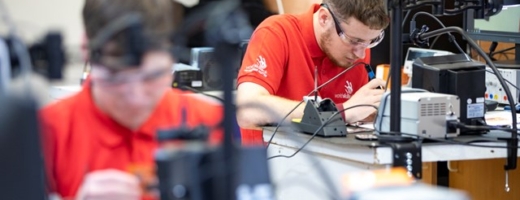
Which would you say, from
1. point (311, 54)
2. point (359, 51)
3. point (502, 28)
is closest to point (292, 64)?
point (311, 54)

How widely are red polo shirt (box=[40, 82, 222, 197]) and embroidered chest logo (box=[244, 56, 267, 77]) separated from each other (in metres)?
1.21

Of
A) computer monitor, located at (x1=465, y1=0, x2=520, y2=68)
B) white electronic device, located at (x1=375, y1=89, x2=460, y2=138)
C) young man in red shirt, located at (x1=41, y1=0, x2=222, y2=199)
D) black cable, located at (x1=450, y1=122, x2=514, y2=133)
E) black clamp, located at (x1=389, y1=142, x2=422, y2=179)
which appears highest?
computer monitor, located at (x1=465, y1=0, x2=520, y2=68)

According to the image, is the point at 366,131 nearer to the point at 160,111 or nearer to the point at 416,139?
the point at 416,139

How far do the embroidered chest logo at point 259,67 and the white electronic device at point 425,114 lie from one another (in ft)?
1.81

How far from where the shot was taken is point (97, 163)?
117cm

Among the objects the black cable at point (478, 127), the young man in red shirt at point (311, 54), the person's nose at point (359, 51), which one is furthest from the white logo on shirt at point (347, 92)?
the black cable at point (478, 127)

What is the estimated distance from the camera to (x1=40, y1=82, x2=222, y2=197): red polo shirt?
1.13 metres

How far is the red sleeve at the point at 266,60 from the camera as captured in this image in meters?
2.44

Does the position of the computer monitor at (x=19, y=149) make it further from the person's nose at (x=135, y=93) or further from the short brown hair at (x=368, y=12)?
the short brown hair at (x=368, y=12)

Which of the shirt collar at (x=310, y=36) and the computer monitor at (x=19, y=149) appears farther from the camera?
the shirt collar at (x=310, y=36)

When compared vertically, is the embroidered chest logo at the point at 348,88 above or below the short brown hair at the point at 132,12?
below

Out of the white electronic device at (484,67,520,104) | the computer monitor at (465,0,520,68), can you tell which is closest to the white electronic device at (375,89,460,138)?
the white electronic device at (484,67,520,104)

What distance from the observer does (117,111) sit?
1117mm

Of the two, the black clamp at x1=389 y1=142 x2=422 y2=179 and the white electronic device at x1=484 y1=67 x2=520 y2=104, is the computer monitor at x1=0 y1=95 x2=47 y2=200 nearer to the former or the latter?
the black clamp at x1=389 y1=142 x2=422 y2=179
